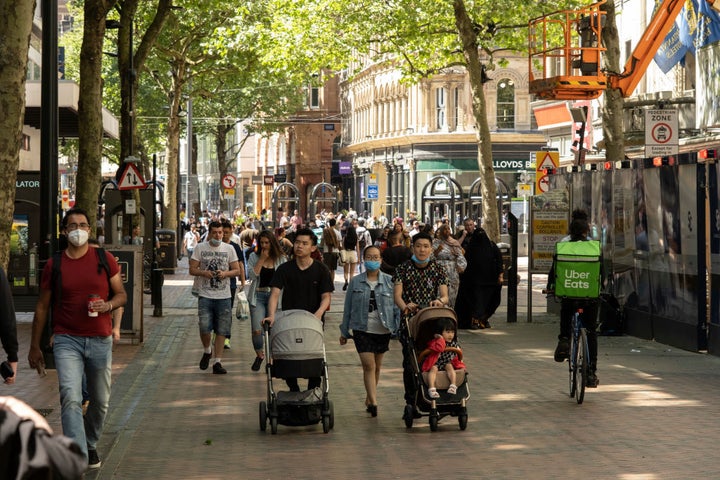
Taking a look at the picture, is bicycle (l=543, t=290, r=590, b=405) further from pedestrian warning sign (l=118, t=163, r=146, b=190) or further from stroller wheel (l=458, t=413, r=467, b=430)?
pedestrian warning sign (l=118, t=163, r=146, b=190)

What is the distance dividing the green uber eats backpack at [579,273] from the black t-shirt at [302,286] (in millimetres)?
2389

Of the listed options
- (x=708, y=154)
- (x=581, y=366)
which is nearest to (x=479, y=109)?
(x=708, y=154)

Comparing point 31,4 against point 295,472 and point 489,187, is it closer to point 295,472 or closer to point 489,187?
point 295,472

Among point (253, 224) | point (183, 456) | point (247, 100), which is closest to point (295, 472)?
point (183, 456)

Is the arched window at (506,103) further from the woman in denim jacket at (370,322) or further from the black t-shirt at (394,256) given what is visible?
the woman in denim jacket at (370,322)

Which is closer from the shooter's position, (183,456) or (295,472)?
(295,472)

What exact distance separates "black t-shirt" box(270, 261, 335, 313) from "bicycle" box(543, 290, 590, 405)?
2409 mm

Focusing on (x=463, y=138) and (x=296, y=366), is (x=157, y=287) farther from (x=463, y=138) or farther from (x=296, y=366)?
(x=463, y=138)

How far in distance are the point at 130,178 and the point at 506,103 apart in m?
38.4

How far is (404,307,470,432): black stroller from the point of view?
11242mm

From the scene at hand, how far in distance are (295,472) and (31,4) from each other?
483 centimetres

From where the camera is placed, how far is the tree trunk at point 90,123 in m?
21.0

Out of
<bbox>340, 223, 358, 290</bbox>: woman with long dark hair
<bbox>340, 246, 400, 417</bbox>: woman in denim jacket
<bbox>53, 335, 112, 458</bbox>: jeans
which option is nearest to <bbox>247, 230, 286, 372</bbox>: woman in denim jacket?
<bbox>340, 246, 400, 417</bbox>: woman in denim jacket

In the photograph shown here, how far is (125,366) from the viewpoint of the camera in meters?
16.6
